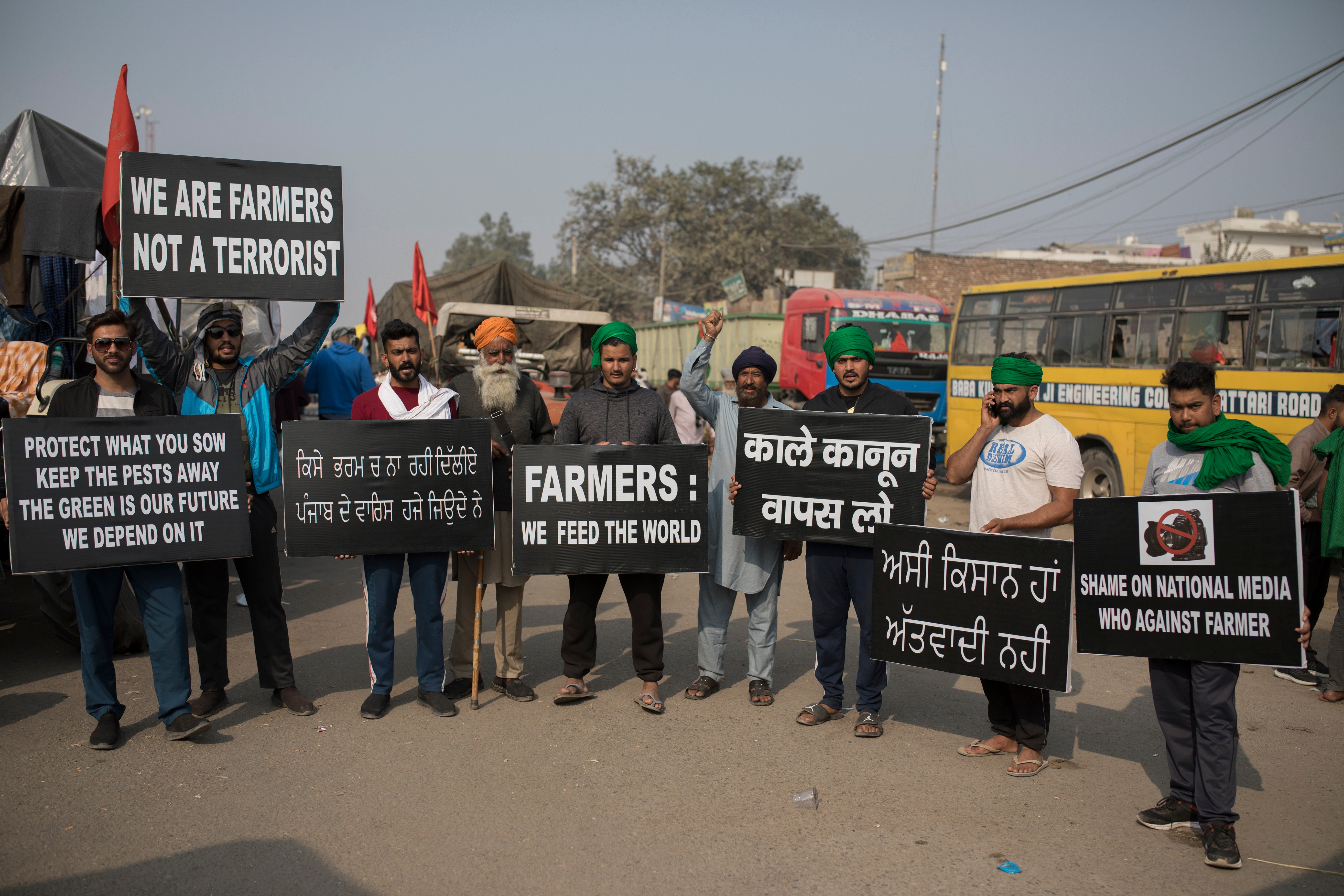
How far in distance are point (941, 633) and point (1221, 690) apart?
3.88ft

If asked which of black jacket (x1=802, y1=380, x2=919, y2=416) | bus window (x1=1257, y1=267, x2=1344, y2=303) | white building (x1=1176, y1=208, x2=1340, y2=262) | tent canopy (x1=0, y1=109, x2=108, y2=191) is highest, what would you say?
white building (x1=1176, y1=208, x2=1340, y2=262)

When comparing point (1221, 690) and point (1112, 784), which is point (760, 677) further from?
point (1221, 690)

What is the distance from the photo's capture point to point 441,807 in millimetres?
3939

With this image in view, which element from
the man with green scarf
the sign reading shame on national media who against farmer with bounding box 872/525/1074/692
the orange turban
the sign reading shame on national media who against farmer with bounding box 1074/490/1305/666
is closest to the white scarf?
the orange turban

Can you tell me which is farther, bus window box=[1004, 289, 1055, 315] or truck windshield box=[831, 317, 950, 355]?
truck windshield box=[831, 317, 950, 355]

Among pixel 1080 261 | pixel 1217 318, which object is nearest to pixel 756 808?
pixel 1217 318

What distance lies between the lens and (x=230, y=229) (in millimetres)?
5098

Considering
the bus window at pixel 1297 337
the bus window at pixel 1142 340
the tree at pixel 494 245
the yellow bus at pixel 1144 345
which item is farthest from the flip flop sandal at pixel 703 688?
the tree at pixel 494 245

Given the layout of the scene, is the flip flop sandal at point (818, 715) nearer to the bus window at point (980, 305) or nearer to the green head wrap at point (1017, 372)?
the green head wrap at point (1017, 372)

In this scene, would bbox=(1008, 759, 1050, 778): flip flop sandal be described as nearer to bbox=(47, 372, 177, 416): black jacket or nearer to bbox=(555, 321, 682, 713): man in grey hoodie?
bbox=(555, 321, 682, 713): man in grey hoodie

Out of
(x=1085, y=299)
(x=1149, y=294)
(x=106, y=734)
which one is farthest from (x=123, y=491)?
(x=1085, y=299)

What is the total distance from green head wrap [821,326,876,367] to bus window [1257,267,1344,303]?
24.2 ft

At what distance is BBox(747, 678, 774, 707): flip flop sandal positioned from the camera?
532 cm

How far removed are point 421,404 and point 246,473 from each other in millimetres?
960
